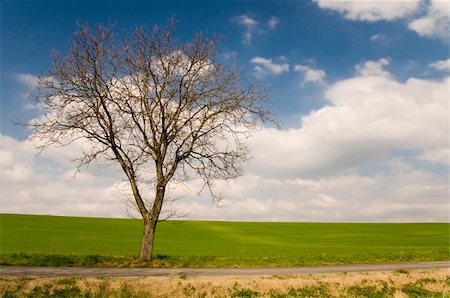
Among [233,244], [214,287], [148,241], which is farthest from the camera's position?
[233,244]

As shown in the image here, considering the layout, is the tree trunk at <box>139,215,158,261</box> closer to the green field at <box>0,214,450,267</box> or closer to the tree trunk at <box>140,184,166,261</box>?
the tree trunk at <box>140,184,166,261</box>

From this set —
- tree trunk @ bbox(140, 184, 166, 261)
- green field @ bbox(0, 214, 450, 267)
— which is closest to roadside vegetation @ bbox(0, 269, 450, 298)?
green field @ bbox(0, 214, 450, 267)

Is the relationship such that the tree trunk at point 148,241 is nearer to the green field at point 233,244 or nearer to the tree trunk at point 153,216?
the tree trunk at point 153,216

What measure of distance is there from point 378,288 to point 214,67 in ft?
50.3

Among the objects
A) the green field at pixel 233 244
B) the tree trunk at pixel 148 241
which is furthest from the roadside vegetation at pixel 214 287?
the tree trunk at pixel 148 241

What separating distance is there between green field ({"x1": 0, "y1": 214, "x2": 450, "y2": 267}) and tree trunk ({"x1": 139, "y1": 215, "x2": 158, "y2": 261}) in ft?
2.39

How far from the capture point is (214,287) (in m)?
15.1

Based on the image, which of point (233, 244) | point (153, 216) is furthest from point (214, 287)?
point (233, 244)

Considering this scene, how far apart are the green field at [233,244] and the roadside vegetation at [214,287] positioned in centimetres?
815

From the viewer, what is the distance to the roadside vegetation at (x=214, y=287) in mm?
14328

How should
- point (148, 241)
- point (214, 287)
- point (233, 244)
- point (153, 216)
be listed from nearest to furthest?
1. point (214, 287)
2. point (148, 241)
3. point (153, 216)
4. point (233, 244)

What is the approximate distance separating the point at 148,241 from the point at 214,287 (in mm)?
10480

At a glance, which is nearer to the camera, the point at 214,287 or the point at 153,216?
the point at 214,287

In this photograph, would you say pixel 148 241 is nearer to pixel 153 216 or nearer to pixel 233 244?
pixel 153 216
